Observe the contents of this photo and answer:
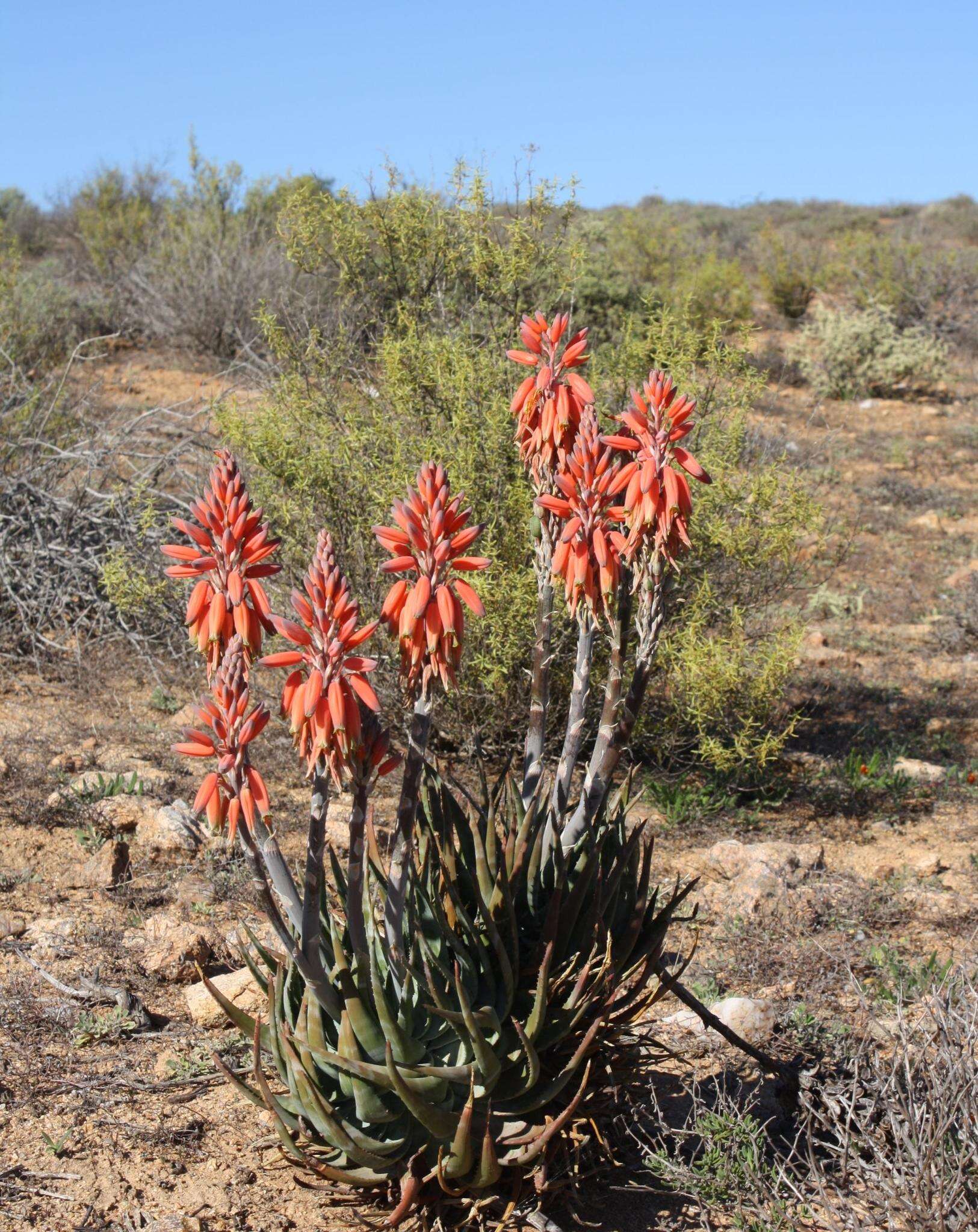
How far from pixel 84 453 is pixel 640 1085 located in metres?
5.76

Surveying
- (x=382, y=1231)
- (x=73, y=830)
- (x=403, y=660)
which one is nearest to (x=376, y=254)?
(x=73, y=830)

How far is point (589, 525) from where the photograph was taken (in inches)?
97.7

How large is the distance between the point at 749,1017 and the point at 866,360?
14281mm

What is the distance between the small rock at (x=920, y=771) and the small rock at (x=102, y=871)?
4027mm

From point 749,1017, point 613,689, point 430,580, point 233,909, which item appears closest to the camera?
point 430,580

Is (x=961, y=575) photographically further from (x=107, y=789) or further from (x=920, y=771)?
(x=107, y=789)

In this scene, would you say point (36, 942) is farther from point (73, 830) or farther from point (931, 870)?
point (931, 870)

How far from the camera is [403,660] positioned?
7.18 feet

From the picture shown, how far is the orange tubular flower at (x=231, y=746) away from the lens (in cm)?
204

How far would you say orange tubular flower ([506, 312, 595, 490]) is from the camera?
2.70 metres

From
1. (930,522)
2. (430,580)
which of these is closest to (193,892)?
(430,580)

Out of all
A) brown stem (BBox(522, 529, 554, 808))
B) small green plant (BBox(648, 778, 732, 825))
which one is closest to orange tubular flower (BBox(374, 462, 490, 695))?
brown stem (BBox(522, 529, 554, 808))

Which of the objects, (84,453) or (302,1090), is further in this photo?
(84,453)

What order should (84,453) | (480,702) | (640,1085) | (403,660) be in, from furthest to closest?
(84,453) < (480,702) < (640,1085) < (403,660)
